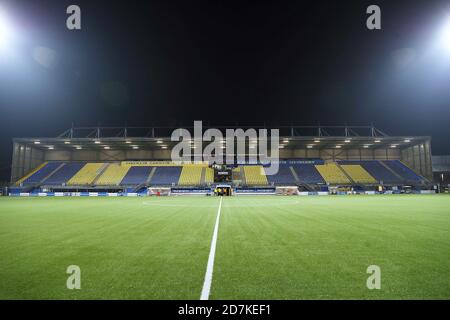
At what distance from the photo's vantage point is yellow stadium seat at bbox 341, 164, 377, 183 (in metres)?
47.1

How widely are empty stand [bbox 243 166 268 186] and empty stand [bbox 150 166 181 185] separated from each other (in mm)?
13066

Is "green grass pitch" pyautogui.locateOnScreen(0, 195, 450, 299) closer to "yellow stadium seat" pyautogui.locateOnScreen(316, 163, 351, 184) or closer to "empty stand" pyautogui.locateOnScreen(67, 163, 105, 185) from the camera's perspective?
"yellow stadium seat" pyautogui.locateOnScreen(316, 163, 351, 184)

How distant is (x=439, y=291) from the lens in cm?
326

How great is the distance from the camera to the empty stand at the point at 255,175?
4696cm

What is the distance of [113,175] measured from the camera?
4928 centimetres

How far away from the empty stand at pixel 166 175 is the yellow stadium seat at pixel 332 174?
1084 inches

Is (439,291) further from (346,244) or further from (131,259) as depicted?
(131,259)

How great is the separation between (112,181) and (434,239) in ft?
158

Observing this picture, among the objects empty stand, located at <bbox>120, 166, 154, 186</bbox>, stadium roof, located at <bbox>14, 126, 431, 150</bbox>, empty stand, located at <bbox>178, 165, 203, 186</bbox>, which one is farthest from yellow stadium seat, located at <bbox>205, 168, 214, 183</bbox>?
empty stand, located at <bbox>120, 166, 154, 186</bbox>

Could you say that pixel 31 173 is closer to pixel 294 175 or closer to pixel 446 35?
pixel 294 175

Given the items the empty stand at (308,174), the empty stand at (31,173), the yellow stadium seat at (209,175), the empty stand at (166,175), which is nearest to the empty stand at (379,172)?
the empty stand at (308,174)

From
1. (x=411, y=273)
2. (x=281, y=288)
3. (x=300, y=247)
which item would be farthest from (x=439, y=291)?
(x=300, y=247)

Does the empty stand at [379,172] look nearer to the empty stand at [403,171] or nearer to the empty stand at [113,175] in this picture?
the empty stand at [403,171]

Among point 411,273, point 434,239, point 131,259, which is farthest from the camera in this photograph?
point 434,239
